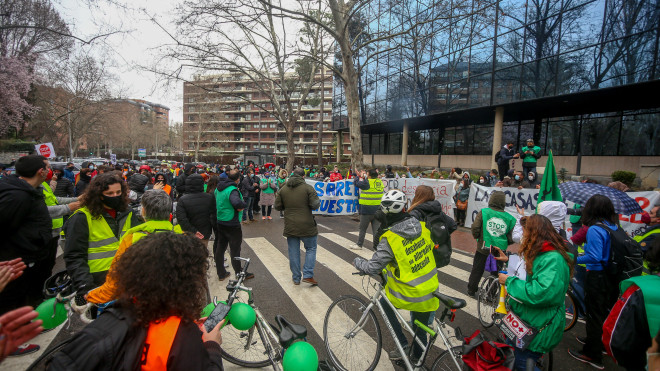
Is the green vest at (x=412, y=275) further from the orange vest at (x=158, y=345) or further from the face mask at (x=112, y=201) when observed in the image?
the face mask at (x=112, y=201)

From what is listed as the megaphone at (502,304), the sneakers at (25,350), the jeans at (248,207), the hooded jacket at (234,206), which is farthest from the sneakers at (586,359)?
the jeans at (248,207)

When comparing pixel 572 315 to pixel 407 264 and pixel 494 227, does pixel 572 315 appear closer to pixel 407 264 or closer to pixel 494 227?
pixel 494 227

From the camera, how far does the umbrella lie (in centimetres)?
431

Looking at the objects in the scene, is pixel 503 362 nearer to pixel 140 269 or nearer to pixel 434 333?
pixel 434 333

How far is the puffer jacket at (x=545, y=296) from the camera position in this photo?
2.45 m

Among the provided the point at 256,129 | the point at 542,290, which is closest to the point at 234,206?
the point at 542,290

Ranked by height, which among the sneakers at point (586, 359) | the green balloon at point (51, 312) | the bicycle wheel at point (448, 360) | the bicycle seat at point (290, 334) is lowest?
the sneakers at point (586, 359)

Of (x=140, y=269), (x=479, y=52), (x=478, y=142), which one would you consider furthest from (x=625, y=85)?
(x=140, y=269)

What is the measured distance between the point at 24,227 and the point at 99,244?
80 centimetres

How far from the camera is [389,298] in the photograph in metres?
3.15

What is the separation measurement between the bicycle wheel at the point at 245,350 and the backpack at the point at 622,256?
374cm

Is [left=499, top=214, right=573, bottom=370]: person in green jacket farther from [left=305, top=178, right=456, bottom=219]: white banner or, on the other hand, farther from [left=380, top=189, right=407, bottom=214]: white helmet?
[left=305, top=178, right=456, bottom=219]: white banner

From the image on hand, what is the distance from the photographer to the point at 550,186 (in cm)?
548

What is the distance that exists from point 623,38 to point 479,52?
6982 millimetres
